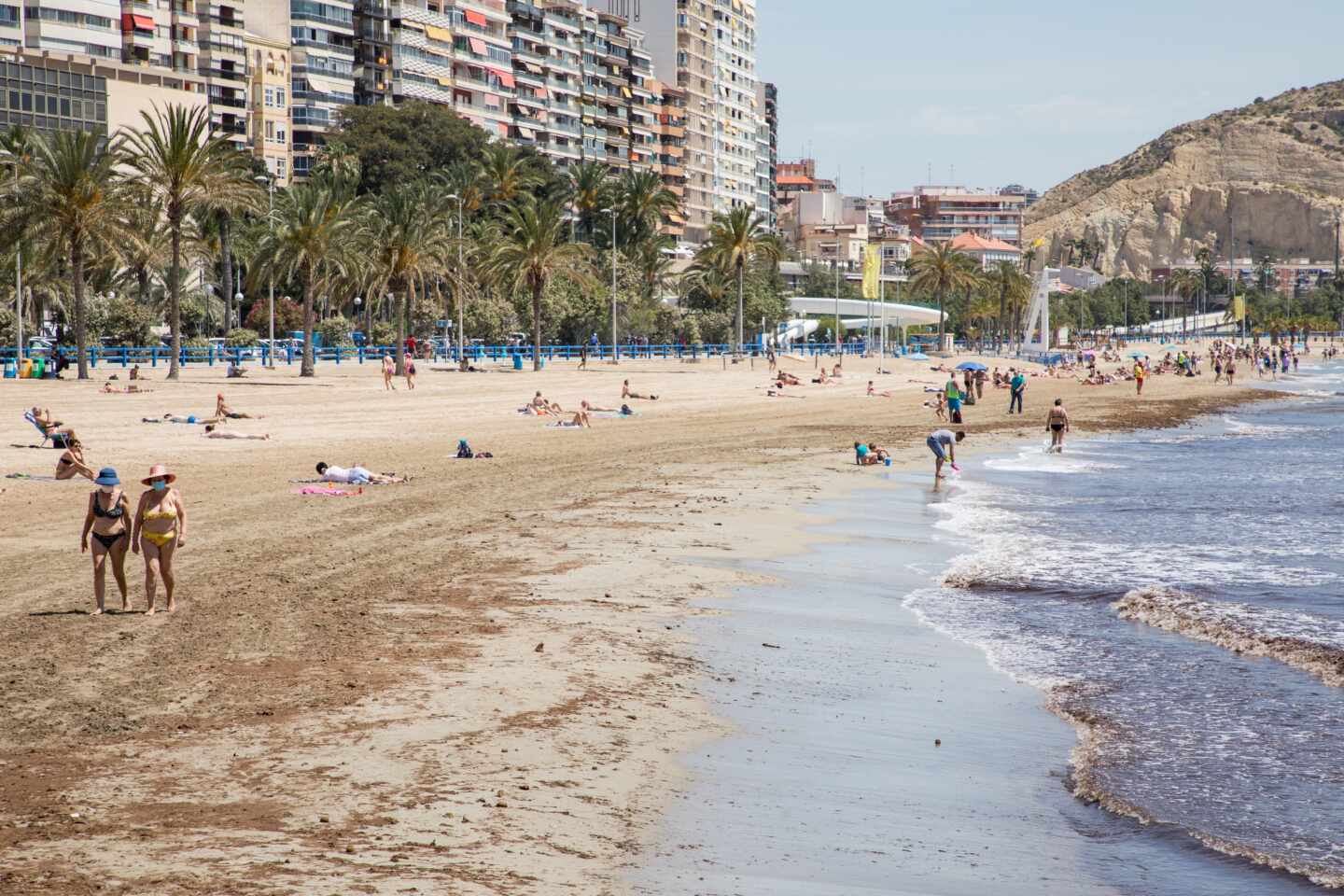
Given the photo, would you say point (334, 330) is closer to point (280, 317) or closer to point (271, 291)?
point (280, 317)

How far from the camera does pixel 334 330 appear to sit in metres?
70.0

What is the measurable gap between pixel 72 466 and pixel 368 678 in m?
14.2

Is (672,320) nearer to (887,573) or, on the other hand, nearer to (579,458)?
(579,458)

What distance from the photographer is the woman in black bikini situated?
38.9 ft

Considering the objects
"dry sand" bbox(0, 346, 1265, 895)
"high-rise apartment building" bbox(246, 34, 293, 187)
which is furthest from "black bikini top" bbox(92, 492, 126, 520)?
"high-rise apartment building" bbox(246, 34, 293, 187)

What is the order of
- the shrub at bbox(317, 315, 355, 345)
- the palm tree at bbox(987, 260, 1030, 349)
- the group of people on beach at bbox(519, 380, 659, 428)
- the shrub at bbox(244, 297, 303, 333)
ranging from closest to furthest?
the group of people on beach at bbox(519, 380, 659, 428), the shrub at bbox(317, 315, 355, 345), the shrub at bbox(244, 297, 303, 333), the palm tree at bbox(987, 260, 1030, 349)

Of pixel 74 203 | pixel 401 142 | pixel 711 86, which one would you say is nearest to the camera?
pixel 74 203

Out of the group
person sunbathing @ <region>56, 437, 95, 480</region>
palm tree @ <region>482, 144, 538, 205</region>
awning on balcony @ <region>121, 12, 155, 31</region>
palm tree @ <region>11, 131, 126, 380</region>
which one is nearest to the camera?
person sunbathing @ <region>56, 437, 95, 480</region>

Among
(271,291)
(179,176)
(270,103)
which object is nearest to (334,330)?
(271,291)

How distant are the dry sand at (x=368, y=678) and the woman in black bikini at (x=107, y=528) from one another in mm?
410

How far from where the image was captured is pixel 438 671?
419 inches

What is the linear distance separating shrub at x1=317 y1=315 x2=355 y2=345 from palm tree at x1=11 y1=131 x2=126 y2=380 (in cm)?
1970

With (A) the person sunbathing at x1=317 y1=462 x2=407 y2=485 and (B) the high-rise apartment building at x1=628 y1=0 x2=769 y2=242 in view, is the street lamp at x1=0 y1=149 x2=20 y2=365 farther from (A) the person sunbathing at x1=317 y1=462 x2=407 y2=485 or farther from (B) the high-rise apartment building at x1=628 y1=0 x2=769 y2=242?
(B) the high-rise apartment building at x1=628 y1=0 x2=769 y2=242

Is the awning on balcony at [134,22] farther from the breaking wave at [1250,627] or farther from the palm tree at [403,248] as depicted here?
the breaking wave at [1250,627]
